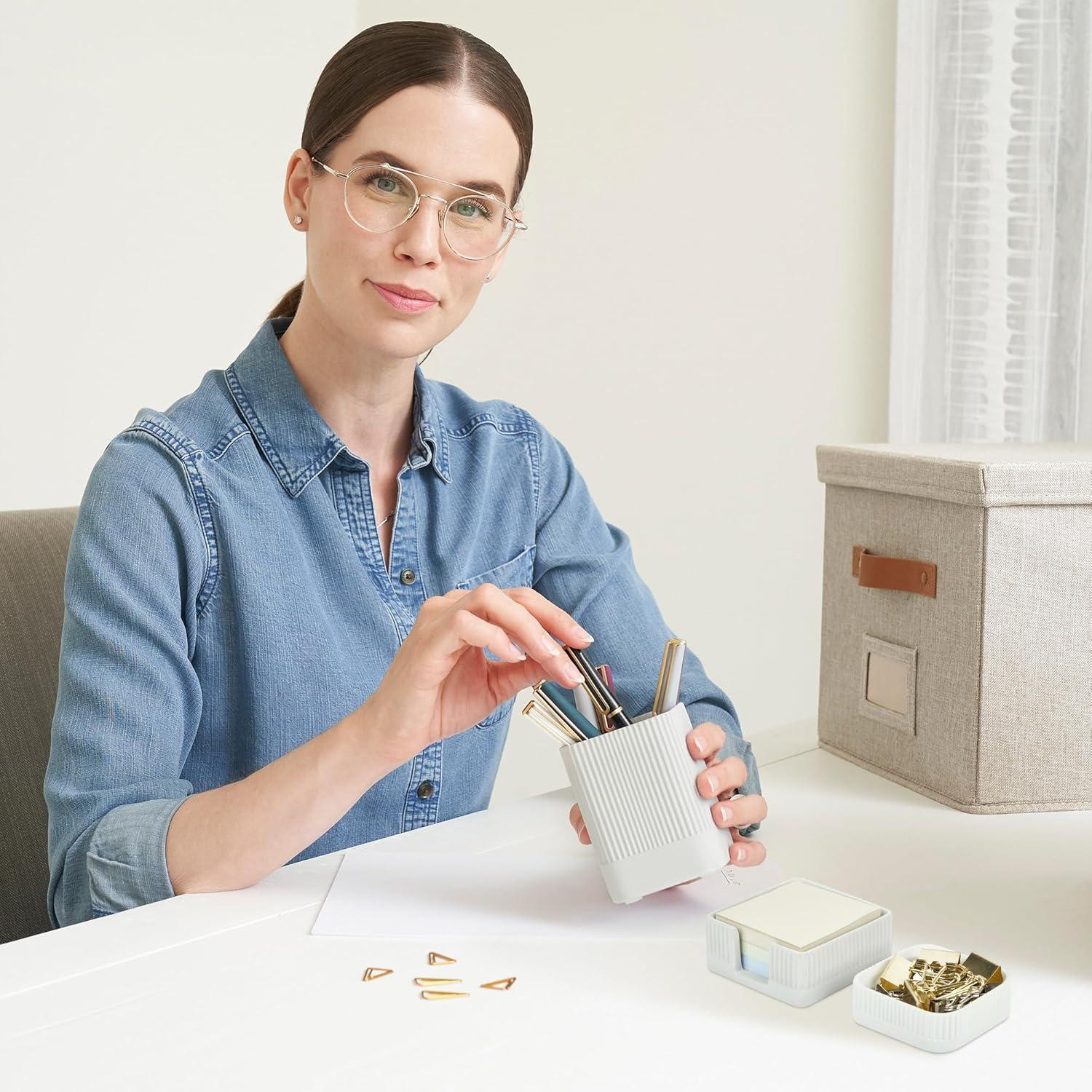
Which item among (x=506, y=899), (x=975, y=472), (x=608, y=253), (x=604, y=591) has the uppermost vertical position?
(x=608, y=253)

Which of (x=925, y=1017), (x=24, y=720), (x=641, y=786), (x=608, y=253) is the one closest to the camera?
(x=925, y=1017)

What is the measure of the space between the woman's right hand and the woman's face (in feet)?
0.93

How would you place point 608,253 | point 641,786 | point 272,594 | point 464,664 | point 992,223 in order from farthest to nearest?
1. point 608,253
2. point 992,223
3. point 272,594
4. point 464,664
5. point 641,786

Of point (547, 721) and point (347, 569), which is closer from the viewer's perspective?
point (547, 721)

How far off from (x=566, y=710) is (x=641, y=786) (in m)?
0.06

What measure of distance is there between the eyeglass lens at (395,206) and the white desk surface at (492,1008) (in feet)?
1.51

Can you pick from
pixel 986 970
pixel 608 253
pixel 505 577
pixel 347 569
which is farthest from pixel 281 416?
pixel 608 253

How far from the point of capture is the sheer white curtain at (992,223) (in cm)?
157

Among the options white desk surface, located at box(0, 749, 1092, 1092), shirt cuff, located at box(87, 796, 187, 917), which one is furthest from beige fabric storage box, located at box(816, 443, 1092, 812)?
shirt cuff, located at box(87, 796, 187, 917)

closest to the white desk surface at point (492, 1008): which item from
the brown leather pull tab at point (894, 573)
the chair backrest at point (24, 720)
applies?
the brown leather pull tab at point (894, 573)

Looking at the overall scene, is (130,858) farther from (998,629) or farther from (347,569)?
(998,629)

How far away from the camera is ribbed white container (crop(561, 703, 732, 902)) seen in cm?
66

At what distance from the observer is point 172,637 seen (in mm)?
822

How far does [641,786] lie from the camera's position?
665mm
